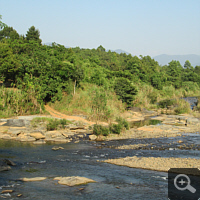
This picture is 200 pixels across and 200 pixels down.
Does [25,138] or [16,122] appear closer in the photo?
[25,138]

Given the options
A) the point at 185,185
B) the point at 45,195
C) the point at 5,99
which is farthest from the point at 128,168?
the point at 5,99

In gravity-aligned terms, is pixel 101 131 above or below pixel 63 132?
above

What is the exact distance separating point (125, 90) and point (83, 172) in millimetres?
24545

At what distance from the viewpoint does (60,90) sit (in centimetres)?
3020

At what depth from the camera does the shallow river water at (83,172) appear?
879 cm

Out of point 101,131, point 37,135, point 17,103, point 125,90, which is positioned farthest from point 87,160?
point 125,90

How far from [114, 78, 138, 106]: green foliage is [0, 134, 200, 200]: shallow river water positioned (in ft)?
58.4

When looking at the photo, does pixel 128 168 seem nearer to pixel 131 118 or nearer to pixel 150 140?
pixel 150 140

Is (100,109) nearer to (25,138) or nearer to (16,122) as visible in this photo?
(16,122)

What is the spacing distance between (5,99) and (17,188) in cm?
1723

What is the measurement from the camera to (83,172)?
1124cm

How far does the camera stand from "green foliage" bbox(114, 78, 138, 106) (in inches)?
1379

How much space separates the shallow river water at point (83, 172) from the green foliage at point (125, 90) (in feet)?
58.4

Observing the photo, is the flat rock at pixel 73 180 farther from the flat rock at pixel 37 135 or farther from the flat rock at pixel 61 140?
the flat rock at pixel 37 135
